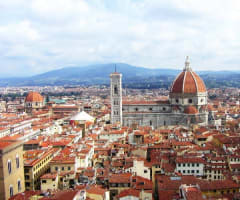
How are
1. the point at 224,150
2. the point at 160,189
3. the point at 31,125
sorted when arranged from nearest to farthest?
the point at 160,189
the point at 224,150
the point at 31,125

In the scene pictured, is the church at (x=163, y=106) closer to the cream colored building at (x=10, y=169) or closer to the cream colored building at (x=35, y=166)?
the cream colored building at (x=35, y=166)

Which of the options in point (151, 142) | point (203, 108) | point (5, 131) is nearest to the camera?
point (151, 142)

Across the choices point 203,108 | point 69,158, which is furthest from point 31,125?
point 203,108

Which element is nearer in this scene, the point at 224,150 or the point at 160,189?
the point at 160,189

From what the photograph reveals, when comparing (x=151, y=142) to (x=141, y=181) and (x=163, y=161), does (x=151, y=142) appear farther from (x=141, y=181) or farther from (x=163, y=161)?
(x=141, y=181)

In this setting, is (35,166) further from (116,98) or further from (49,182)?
(116,98)

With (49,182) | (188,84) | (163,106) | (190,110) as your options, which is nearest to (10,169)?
(49,182)
